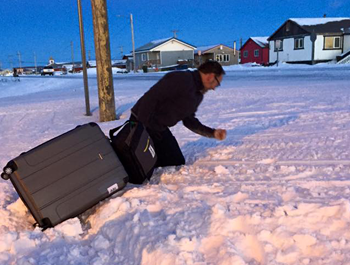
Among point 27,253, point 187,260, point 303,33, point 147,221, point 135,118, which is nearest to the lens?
point 187,260

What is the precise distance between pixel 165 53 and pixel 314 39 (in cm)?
2111

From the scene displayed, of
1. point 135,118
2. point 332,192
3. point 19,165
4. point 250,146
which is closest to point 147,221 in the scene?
point 19,165

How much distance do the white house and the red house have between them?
6.99 metres

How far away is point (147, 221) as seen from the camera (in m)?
2.88

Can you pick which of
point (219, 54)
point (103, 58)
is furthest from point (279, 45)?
point (103, 58)

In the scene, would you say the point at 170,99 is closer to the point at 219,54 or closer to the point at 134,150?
the point at 134,150

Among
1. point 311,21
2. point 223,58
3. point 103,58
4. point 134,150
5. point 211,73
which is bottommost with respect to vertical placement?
point 134,150

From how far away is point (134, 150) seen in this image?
3.57 meters

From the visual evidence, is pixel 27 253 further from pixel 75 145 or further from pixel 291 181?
pixel 291 181

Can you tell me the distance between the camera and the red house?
48.1 meters

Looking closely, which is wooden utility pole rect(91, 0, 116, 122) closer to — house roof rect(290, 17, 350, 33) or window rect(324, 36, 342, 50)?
house roof rect(290, 17, 350, 33)

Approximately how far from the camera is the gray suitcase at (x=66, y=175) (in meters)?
3.02

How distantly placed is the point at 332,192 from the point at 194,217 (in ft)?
4.26

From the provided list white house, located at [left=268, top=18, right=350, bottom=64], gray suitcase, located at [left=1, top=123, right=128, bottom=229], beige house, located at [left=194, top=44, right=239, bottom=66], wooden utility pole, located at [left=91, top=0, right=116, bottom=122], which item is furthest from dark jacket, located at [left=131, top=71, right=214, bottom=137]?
beige house, located at [left=194, top=44, right=239, bottom=66]
